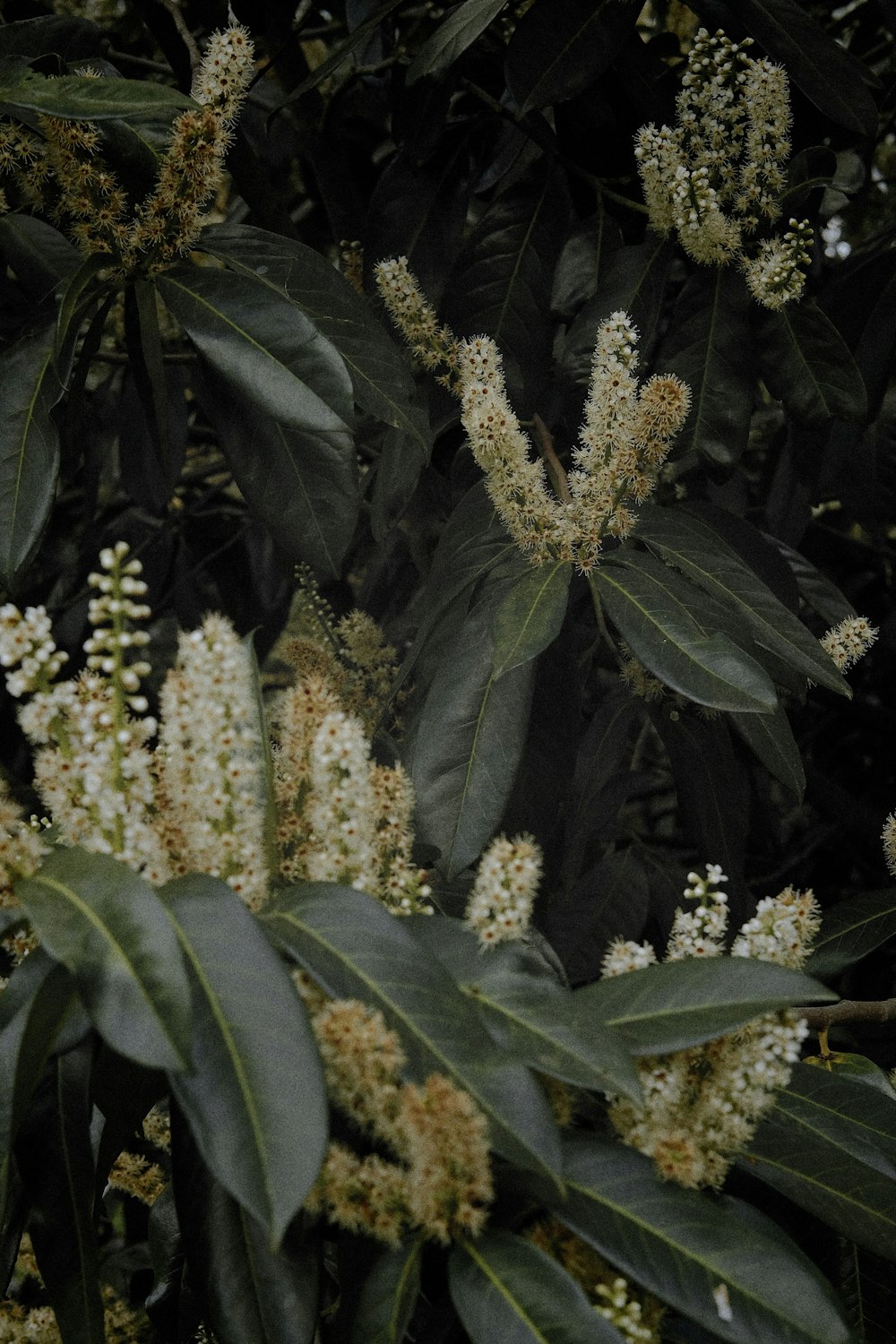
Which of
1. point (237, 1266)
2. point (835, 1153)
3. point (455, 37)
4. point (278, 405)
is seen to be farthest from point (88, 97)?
point (835, 1153)

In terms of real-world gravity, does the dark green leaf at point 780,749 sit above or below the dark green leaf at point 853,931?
above

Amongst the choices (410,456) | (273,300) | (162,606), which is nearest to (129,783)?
(273,300)

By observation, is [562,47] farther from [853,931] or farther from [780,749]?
[853,931]

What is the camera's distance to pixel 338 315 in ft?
4.31

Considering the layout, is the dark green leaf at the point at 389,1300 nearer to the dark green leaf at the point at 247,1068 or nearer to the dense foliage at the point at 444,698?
the dense foliage at the point at 444,698

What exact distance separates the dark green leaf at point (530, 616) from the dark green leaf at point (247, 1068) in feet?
1.36

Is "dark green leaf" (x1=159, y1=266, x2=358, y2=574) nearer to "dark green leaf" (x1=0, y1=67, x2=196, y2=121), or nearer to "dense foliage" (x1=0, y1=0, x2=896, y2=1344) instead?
"dense foliage" (x1=0, y1=0, x2=896, y2=1344)

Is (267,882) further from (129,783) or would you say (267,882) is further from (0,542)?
(0,542)

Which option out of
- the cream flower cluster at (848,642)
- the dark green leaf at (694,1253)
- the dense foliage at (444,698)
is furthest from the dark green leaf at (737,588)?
the dark green leaf at (694,1253)

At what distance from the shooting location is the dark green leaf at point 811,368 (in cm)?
146

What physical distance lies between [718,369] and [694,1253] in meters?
1.09

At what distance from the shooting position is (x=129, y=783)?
778mm

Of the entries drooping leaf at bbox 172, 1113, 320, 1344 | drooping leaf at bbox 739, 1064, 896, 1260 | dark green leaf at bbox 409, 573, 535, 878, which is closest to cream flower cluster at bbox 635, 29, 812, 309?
dark green leaf at bbox 409, 573, 535, 878

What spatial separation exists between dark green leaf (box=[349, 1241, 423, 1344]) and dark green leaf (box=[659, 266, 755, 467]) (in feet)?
3.40
